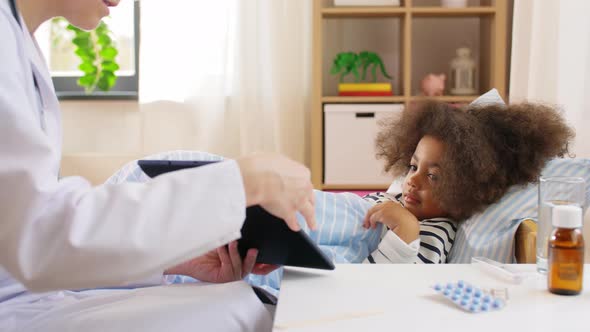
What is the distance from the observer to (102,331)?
2.63 ft

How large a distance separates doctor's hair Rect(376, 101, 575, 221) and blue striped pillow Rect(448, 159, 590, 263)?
0.08ft

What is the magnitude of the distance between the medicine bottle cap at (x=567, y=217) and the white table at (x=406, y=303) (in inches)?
3.7

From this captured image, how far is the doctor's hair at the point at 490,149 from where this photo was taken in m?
1.46

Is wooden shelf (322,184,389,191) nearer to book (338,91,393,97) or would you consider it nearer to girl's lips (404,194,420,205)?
book (338,91,393,97)

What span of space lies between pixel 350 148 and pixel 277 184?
2.48 metres

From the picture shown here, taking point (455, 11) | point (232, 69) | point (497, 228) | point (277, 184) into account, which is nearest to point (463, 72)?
point (455, 11)

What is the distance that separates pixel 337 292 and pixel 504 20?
259 cm

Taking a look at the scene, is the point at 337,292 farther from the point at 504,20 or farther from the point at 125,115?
the point at 125,115

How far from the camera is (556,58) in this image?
8.08ft

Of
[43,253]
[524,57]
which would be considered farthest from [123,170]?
[524,57]

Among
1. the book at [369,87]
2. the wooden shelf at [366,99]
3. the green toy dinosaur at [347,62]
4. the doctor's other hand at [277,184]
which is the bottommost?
the doctor's other hand at [277,184]

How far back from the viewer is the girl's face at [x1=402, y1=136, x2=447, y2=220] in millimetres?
1522

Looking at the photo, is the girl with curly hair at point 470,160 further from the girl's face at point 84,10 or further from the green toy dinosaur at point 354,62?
the green toy dinosaur at point 354,62

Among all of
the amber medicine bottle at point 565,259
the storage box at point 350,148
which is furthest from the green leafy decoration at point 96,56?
the amber medicine bottle at point 565,259
